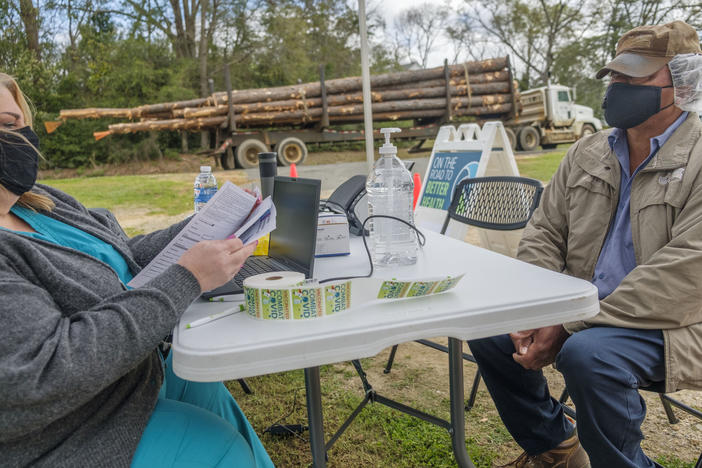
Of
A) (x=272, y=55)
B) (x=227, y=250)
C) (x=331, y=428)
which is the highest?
(x=272, y=55)

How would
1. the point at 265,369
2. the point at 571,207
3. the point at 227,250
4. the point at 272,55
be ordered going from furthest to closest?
the point at 272,55
the point at 571,207
the point at 227,250
the point at 265,369

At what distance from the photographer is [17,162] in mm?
1139

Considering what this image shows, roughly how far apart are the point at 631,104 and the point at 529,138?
1474 cm

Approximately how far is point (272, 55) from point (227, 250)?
61.6 feet

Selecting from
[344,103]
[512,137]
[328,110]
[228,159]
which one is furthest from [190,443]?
[512,137]

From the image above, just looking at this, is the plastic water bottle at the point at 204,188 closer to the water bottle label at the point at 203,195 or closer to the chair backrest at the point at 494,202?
the water bottle label at the point at 203,195

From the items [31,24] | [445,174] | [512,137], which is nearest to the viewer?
[445,174]

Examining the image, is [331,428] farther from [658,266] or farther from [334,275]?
[658,266]

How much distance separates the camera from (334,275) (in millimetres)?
1442

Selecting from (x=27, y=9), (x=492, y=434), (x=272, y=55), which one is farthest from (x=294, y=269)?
(x=272, y=55)

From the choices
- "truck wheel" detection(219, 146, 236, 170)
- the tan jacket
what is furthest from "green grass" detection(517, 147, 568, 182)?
the tan jacket

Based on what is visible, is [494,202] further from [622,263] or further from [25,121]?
[25,121]

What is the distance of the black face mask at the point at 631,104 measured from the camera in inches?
68.8

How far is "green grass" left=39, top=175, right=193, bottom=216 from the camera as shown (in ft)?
24.7
